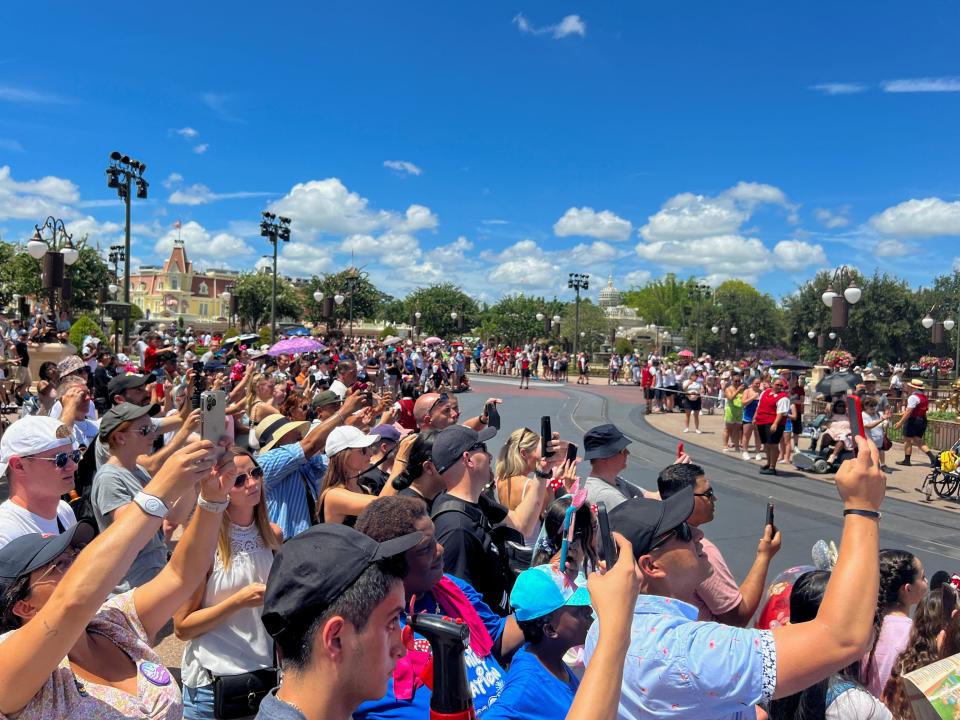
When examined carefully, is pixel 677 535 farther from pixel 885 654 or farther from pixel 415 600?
pixel 885 654

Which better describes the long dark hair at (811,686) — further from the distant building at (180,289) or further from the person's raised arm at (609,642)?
the distant building at (180,289)

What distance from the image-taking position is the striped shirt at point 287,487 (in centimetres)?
455

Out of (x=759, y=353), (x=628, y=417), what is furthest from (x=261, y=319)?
(x=628, y=417)

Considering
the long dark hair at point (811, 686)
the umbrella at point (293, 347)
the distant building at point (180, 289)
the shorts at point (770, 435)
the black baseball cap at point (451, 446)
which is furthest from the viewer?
the distant building at point (180, 289)

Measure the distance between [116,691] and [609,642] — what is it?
144 cm

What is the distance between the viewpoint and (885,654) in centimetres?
275

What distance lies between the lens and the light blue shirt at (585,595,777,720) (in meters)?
1.85

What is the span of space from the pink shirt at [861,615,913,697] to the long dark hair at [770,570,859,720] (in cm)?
9

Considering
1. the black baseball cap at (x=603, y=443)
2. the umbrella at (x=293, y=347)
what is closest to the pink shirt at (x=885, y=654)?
the black baseball cap at (x=603, y=443)

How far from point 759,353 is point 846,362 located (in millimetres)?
39277

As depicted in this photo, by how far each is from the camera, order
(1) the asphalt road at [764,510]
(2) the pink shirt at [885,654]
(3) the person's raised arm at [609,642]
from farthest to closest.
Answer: (1) the asphalt road at [764,510], (2) the pink shirt at [885,654], (3) the person's raised arm at [609,642]

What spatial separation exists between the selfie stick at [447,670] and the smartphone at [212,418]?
2.76 feet

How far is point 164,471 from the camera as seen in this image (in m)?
1.97

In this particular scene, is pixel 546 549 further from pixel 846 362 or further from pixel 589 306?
pixel 589 306
